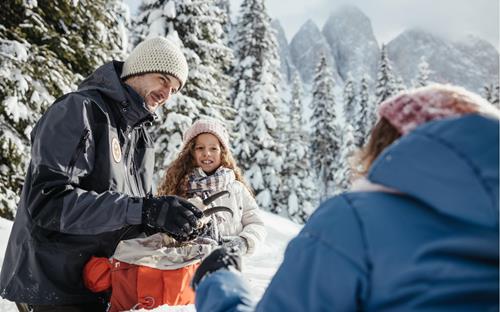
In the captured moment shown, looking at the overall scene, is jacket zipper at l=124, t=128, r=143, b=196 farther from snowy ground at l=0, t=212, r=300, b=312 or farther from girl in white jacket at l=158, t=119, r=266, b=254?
girl in white jacket at l=158, t=119, r=266, b=254

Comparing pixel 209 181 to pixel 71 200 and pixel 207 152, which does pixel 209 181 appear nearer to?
pixel 207 152

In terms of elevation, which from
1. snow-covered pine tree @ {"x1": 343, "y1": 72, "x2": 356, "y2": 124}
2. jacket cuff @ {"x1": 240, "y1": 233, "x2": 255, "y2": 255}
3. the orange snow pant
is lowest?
snow-covered pine tree @ {"x1": 343, "y1": 72, "x2": 356, "y2": 124}

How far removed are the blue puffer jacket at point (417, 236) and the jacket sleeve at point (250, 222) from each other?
2606mm

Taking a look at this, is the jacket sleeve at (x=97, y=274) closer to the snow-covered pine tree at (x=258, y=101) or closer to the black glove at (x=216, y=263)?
the black glove at (x=216, y=263)

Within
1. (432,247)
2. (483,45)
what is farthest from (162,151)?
(483,45)

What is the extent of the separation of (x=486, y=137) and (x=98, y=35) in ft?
26.7

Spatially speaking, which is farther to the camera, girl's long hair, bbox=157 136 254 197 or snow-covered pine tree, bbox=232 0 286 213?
snow-covered pine tree, bbox=232 0 286 213

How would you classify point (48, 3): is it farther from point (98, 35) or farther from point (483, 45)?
point (483, 45)

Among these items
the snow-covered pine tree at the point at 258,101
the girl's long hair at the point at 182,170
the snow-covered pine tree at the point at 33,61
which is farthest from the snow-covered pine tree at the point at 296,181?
the girl's long hair at the point at 182,170

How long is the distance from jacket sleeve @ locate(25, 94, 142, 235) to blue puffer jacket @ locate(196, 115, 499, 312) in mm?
1393

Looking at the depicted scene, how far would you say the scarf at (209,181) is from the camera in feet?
12.8

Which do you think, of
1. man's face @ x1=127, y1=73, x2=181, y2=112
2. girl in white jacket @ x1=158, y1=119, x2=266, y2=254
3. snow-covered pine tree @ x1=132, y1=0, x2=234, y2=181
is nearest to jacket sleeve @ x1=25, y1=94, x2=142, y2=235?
man's face @ x1=127, y1=73, x2=181, y2=112

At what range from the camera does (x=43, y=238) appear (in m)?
2.28

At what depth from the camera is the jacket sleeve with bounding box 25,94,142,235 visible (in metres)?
2.14
